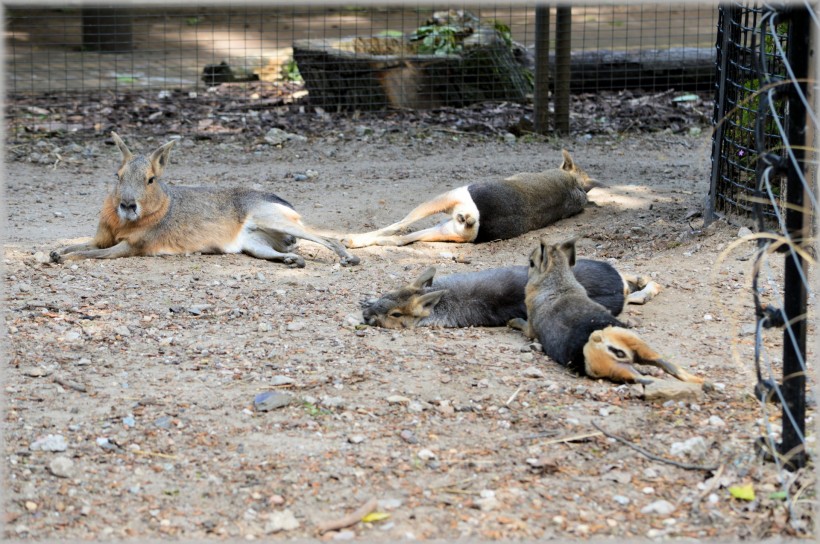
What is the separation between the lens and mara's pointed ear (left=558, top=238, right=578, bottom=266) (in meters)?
5.23

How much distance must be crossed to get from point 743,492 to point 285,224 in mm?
4441

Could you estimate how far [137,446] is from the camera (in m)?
3.76

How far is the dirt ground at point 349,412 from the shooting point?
3.28m

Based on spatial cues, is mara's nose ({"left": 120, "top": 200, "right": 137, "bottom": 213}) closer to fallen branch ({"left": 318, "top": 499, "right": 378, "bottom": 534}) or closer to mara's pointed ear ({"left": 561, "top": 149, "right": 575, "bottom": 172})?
mara's pointed ear ({"left": 561, "top": 149, "right": 575, "bottom": 172})

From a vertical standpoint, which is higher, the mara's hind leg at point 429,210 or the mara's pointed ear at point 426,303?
the mara's hind leg at point 429,210

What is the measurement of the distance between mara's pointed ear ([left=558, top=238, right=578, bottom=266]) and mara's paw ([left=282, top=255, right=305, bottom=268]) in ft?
7.12

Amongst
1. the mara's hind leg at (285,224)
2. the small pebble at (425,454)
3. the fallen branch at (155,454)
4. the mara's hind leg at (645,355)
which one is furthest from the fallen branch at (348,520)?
the mara's hind leg at (285,224)

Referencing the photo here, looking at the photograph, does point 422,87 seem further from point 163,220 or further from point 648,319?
point 648,319

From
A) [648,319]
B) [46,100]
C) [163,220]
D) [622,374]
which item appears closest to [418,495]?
[622,374]

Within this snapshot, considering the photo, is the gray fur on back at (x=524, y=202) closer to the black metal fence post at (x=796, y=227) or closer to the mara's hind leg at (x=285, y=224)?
the mara's hind leg at (x=285, y=224)

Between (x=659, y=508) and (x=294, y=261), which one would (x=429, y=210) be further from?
(x=659, y=508)

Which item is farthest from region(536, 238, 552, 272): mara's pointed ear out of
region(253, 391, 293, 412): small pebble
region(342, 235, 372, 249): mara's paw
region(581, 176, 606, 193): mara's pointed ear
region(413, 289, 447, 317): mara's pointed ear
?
region(581, 176, 606, 193): mara's pointed ear

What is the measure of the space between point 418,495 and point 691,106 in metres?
9.26

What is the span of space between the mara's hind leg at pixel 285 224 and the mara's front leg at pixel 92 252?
92 cm
